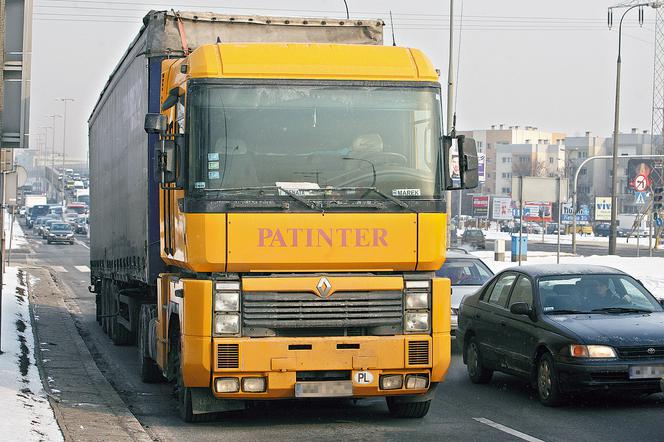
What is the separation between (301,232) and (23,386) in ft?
13.0

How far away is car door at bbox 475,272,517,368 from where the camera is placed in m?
13.6

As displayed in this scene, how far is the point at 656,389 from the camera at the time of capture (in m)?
11.7

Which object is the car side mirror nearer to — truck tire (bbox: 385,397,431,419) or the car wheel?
the car wheel

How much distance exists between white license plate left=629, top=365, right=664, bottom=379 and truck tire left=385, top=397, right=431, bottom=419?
2009 millimetres

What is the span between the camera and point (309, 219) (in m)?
9.98

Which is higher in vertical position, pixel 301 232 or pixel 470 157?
pixel 470 157

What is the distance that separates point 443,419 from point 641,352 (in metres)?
2.03

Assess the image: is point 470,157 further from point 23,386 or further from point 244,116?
point 23,386

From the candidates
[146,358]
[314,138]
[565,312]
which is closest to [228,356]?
[314,138]

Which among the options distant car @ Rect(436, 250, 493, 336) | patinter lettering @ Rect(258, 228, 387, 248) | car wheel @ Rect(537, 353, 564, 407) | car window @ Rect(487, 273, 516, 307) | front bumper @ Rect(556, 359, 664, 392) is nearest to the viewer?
patinter lettering @ Rect(258, 228, 387, 248)

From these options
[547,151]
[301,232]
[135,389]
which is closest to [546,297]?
[301,232]

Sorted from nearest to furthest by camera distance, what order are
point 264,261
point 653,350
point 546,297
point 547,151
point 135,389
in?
point 264,261
point 653,350
point 546,297
point 135,389
point 547,151

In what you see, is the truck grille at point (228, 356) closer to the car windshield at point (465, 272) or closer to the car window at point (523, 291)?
the car window at point (523, 291)

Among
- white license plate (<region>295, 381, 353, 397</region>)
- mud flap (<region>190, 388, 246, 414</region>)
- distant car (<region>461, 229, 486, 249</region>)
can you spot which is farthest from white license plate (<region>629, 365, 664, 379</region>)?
distant car (<region>461, 229, 486, 249</region>)
